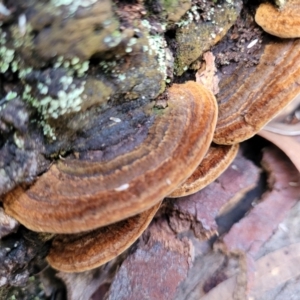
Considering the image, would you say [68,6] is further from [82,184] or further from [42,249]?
[42,249]

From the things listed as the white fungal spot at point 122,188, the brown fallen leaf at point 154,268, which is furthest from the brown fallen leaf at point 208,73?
the brown fallen leaf at point 154,268

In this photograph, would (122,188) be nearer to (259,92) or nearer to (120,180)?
(120,180)

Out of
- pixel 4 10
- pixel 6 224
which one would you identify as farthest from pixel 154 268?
pixel 4 10

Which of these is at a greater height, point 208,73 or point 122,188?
point 122,188

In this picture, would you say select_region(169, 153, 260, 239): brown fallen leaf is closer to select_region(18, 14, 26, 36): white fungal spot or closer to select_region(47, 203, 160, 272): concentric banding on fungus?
select_region(47, 203, 160, 272): concentric banding on fungus

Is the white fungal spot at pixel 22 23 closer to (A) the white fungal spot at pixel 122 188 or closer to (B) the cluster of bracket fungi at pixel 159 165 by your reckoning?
(B) the cluster of bracket fungi at pixel 159 165

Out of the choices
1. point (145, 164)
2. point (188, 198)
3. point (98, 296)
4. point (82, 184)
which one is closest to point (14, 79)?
point (82, 184)
